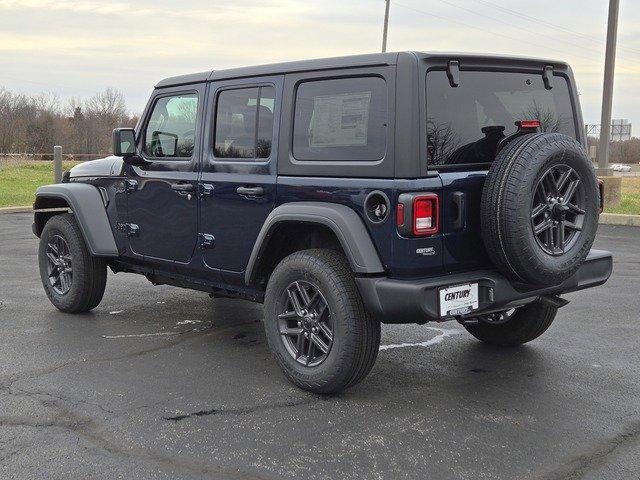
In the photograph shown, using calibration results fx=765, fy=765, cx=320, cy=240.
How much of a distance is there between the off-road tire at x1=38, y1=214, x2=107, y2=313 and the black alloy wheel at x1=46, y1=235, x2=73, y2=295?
0.22 feet

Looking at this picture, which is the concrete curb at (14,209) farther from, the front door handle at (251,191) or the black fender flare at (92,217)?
the front door handle at (251,191)

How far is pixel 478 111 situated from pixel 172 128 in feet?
7.86

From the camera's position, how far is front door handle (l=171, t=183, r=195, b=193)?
5.29 meters

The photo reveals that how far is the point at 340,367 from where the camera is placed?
4.20m

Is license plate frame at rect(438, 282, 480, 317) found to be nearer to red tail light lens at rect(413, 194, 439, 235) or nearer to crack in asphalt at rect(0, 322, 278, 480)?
red tail light lens at rect(413, 194, 439, 235)

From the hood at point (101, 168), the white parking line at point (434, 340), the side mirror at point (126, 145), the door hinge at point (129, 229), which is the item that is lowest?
the white parking line at point (434, 340)

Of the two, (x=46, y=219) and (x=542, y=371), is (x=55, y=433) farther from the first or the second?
(x=46, y=219)

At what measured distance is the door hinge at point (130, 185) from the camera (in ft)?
19.1

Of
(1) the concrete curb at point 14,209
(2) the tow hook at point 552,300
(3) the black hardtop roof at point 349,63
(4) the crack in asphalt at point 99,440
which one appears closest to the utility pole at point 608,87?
(3) the black hardtop roof at point 349,63

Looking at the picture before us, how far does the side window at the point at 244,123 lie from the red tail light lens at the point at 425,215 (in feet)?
4.10

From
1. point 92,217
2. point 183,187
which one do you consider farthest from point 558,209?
point 92,217

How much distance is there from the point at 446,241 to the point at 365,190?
51 cm

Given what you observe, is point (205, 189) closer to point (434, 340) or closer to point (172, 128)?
point (172, 128)

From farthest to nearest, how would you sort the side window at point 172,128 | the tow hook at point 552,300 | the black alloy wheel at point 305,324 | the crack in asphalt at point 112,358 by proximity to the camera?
1. the side window at point 172,128
2. the crack in asphalt at point 112,358
3. the tow hook at point 552,300
4. the black alloy wheel at point 305,324
